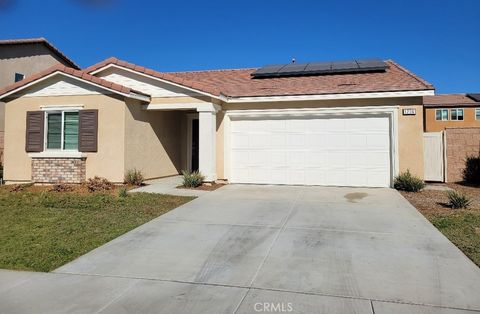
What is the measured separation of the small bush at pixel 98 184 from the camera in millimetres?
11188

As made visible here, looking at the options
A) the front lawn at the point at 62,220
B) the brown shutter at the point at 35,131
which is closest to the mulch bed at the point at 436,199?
the front lawn at the point at 62,220

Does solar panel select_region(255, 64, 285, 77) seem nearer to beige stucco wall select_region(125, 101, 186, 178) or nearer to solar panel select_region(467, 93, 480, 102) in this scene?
beige stucco wall select_region(125, 101, 186, 178)

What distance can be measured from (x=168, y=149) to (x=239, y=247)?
389 inches

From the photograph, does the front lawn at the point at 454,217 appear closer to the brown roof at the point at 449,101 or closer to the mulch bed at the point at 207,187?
the mulch bed at the point at 207,187

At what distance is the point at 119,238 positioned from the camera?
635cm

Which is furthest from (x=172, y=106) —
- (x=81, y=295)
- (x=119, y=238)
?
(x=81, y=295)

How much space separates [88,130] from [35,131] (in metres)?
1.90

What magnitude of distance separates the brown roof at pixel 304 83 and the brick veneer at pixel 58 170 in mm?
3652

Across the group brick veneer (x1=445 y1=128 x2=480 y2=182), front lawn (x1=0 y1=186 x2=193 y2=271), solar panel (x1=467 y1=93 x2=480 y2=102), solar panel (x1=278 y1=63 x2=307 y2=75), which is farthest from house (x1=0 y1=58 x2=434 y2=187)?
solar panel (x1=467 y1=93 x2=480 y2=102)

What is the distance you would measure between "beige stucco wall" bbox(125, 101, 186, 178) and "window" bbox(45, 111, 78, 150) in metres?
1.81

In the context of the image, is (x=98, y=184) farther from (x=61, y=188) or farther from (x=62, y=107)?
(x=62, y=107)

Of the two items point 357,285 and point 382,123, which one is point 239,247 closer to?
point 357,285

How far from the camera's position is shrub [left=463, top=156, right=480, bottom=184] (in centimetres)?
1323

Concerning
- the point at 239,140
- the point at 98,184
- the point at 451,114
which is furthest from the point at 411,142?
the point at 451,114
